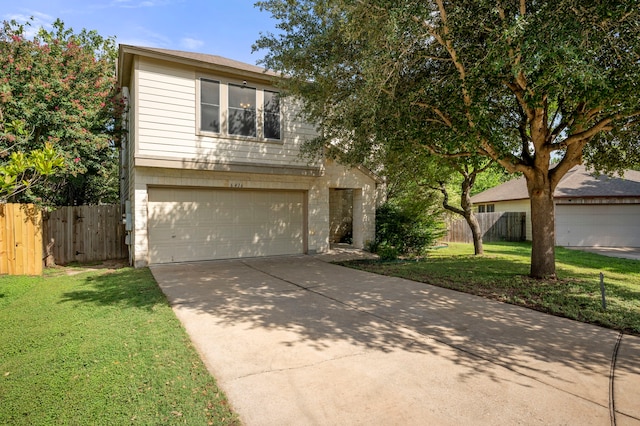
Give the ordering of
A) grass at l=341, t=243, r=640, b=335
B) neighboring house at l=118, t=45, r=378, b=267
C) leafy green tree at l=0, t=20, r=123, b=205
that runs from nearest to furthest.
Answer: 1. grass at l=341, t=243, r=640, b=335
2. neighboring house at l=118, t=45, r=378, b=267
3. leafy green tree at l=0, t=20, r=123, b=205

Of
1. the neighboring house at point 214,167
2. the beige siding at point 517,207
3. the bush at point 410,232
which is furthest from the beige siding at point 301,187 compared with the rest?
the beige siding at point 517,207

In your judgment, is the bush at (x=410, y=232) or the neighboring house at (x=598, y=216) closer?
the bush at (x=410, y=232)

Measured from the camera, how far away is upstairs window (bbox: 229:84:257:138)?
35.2 feet

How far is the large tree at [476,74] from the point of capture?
5.18 meters

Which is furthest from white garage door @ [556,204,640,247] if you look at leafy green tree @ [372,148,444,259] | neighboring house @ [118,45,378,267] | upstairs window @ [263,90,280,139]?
upstairs window @ [263,90,280,139]

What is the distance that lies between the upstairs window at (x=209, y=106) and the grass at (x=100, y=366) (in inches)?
225

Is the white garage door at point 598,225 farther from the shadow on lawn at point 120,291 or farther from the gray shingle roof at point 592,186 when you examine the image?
the shadow on lawn at point 120,291

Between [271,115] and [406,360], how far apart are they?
9230mm

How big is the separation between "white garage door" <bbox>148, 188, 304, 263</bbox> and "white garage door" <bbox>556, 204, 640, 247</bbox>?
1355 cm

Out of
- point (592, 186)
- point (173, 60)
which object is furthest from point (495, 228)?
point (173, 60)

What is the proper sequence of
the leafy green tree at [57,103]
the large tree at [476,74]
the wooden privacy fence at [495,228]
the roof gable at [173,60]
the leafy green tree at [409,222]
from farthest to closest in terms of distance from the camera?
1. the wooden privacy fence at [495,228]
2. the leafy green tree at [409,222]
3. the leafy green tree at [57,103]
4. the roof gable at [173,60]
5. the large tree at [476,74]

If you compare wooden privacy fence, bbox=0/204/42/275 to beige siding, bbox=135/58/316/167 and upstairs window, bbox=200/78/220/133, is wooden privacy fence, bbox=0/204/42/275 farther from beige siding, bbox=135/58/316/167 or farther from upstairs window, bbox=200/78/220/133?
upstairs window, bbox=200/78/220/133

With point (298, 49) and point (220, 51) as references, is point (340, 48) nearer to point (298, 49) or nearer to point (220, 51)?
point (298, 49)

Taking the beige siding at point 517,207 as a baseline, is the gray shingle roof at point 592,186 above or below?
above
